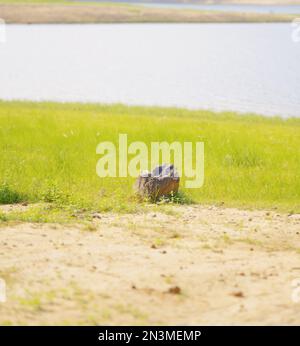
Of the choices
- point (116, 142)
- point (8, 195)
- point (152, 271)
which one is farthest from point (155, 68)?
point (152, 271)

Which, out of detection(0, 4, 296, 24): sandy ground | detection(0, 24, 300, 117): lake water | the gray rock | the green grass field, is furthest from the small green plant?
detection(0, 4, 296, 24): sandy ground

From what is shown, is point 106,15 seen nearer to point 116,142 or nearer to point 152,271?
point 116,142

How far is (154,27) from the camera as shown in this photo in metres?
89.5

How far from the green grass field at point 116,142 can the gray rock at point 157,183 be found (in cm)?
32

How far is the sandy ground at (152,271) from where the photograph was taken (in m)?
9.30

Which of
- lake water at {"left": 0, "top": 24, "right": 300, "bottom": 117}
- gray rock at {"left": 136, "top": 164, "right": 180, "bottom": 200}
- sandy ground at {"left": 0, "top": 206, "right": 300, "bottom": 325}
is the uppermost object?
lake water at {"left": 0, "top": 24, "right": 300, "bottom": 117}

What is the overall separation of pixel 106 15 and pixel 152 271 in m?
86.5

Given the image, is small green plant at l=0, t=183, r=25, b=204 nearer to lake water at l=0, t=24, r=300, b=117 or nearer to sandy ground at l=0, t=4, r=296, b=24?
lake water at l=0, t=24, r=300, b=117

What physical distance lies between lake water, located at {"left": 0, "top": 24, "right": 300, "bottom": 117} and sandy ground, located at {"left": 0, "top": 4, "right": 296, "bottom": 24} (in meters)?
4.87

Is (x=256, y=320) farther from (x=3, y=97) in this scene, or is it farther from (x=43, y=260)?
(x=3, y=97)

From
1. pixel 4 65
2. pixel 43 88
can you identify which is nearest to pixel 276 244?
pixel 43 88

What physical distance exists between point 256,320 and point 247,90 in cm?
3108

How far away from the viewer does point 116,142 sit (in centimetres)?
2000

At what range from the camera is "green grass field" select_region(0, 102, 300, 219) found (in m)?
16.1
